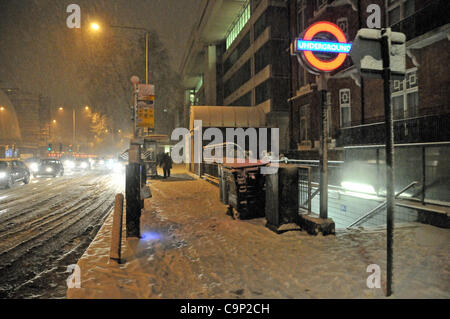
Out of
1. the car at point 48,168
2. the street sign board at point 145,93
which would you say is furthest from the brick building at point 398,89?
the car at point 48,168

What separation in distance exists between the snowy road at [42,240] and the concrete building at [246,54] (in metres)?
20.6

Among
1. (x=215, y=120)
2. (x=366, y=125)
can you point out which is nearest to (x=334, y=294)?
(x=366, y=125)

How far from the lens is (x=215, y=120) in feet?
86.7

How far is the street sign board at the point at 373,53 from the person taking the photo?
3.31m

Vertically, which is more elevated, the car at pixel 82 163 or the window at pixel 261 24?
the window at pixel 261 24

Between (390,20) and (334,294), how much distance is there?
16.2m

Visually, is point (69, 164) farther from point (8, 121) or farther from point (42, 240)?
point (42, 240)

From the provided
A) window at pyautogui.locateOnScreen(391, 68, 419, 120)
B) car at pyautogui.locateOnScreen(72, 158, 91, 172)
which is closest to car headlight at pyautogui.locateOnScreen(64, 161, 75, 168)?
car at pyautogui.locateOnScreen(72, 158, 91, 172)

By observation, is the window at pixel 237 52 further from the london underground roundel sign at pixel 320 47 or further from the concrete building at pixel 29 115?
the concrete building at pixel 29 115

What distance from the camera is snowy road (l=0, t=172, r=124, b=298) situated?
13.1ft

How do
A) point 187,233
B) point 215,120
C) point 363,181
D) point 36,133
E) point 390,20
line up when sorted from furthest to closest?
point 36,133 → point 215,120 → point 390,20 → point 363,181 → point 187,233

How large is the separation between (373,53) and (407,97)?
13.2m

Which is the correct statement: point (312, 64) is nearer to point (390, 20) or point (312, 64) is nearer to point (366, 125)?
point (366, 125)

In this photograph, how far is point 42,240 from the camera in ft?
20.3
